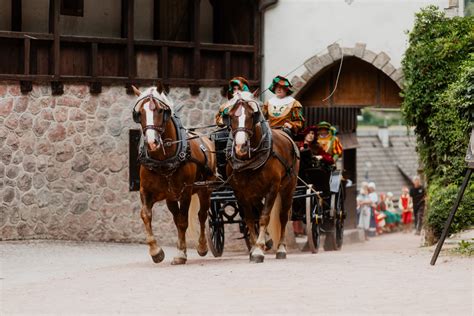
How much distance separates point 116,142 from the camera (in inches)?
840

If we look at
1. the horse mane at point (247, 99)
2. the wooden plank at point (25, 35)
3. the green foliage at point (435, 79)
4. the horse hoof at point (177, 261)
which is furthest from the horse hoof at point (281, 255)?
the wooden plank at point (25, 35)

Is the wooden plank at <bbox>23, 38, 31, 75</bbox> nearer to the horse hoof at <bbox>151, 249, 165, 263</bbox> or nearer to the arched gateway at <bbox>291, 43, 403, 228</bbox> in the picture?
the arched gateway at <bbox>291, 43, 403, 228</bbox>

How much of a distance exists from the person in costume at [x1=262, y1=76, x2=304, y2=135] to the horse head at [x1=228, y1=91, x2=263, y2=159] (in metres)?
2.13

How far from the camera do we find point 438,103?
59.5 ft

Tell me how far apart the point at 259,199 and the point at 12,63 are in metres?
6.65

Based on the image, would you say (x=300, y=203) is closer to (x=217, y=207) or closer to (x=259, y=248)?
(x=217, y=207)

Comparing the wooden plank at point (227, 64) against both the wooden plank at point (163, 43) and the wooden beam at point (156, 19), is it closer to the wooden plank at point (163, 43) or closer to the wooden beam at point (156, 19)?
the wooden plank at point (163, 43)

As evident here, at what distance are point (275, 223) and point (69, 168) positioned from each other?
5598 millimetres

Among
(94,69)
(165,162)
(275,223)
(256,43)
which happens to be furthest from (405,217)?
(165,162)

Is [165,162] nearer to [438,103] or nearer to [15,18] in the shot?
[438,103]

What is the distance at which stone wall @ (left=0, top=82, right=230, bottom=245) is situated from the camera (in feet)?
65.8

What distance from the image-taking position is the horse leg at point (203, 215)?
15836mm

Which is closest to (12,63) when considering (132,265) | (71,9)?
(71,9)

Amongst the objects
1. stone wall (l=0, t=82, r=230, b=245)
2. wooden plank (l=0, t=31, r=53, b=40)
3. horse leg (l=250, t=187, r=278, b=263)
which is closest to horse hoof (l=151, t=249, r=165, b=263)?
horse leg (l=250, t=187, r=278, b=263)
